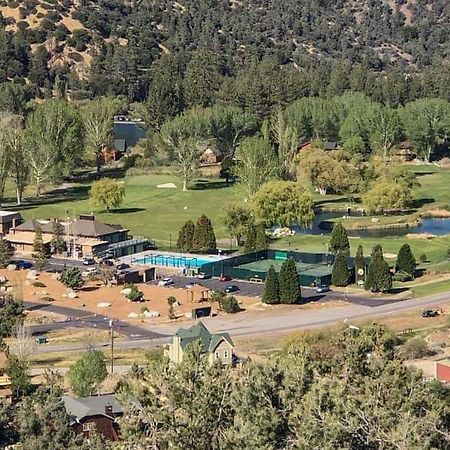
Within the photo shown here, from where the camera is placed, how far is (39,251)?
6028 centimetres

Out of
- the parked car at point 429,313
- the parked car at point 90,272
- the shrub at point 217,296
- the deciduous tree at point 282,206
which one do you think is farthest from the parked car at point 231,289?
the deciduous tree at point 282,206

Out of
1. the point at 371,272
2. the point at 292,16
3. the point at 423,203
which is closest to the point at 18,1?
the point at 292,16

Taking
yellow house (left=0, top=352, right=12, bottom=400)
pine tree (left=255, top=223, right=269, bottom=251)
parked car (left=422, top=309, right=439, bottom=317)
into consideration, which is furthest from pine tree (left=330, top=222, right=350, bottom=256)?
yellow house (left=0, top=352, right=12, bottom=400)

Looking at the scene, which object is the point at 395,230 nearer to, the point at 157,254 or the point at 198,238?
the point at 198,238

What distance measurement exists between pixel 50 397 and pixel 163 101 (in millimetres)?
85071

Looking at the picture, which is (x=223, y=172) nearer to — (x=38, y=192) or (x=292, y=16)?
(x=38, y=192)

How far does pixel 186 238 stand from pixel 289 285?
13.5 m

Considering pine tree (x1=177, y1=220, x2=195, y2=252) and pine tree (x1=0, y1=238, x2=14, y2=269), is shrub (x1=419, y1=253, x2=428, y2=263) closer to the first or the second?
pine tree (x1=177, y1=220, x2=195, y2=252)

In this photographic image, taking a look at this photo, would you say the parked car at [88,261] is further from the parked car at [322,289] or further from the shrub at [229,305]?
the parked car at [322,289]

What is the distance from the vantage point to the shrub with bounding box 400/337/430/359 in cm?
3928

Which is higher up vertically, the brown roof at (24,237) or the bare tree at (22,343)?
the brown roof at (24,237)

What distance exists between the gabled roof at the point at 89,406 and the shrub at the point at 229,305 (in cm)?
1795

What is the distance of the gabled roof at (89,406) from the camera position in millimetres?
29031

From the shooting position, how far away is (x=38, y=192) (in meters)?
82.9
